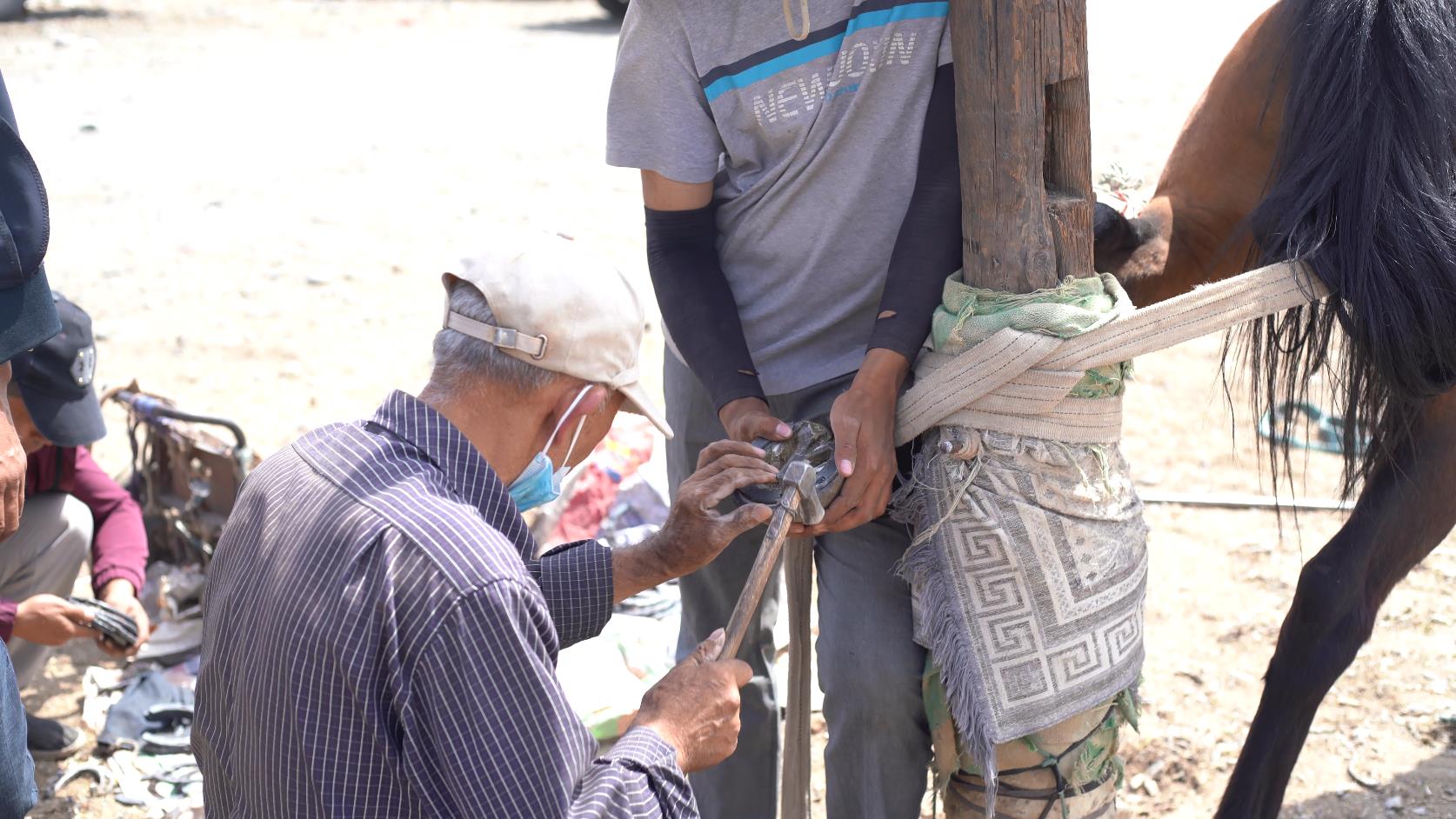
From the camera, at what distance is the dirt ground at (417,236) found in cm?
314

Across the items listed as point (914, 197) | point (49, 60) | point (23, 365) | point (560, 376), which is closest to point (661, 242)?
point (914, 197)

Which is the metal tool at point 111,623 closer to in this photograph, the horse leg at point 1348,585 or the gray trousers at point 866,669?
the gray trousers at point 866,669

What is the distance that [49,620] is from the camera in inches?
116

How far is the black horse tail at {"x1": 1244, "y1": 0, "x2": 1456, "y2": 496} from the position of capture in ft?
6.33

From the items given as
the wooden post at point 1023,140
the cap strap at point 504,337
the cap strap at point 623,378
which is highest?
the wooden post at point 1023,140

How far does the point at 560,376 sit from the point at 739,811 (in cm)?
129

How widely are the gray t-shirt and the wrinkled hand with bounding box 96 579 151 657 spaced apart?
1928 mm

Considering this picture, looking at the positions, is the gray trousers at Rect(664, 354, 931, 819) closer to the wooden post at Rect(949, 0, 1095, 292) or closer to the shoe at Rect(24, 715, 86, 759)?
the wooden post at Rect(949, 0, 1095, 292)

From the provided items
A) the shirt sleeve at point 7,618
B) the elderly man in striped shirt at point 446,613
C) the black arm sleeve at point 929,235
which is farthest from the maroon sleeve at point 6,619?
the black arm sleeve at point 929,235

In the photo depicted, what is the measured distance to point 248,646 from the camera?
1.49 meters

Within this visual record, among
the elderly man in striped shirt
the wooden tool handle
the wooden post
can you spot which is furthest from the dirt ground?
the wooden post

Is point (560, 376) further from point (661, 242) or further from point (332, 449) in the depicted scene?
point (661, 242)

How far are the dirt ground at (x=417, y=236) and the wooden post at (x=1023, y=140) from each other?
70 cm

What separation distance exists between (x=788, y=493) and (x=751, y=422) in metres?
0.23
